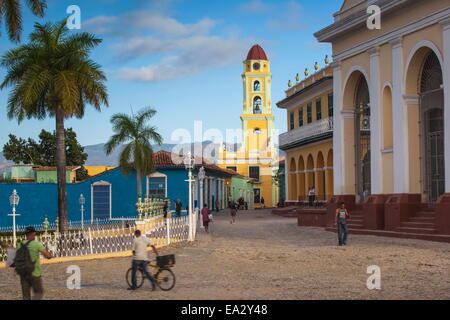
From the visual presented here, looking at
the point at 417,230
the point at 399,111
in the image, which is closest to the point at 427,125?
the point at 399,111

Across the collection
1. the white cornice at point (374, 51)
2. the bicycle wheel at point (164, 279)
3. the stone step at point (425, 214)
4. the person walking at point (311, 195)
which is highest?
the white cornice at point (374, 51)

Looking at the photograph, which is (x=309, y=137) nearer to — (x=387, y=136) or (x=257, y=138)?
(x=387, y=136)

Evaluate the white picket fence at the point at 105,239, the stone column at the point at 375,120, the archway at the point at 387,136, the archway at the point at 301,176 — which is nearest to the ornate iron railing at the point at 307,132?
the archway at the point at 301,176

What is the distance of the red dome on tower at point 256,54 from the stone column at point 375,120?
2009 inches

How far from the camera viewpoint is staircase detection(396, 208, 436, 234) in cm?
2203

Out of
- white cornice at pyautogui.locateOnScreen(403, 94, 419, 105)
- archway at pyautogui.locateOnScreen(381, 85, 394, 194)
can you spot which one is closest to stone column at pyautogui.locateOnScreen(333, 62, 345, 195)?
archway at pyautogui.locateOnScreen(381, 85, 394, 194)

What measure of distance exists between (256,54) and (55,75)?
5221 centimetres

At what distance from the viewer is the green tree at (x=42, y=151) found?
248 feet

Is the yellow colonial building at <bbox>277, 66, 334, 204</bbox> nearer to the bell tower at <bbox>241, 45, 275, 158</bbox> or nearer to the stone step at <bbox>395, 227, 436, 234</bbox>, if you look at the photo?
the stone step at <bbox>395, 227, 436, 234</bbox>

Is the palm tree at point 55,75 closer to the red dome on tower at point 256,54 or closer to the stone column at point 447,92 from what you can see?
the stone column at point 447,92

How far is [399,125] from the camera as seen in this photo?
23.8 m

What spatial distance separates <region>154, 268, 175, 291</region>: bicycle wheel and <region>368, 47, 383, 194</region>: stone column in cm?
1381
